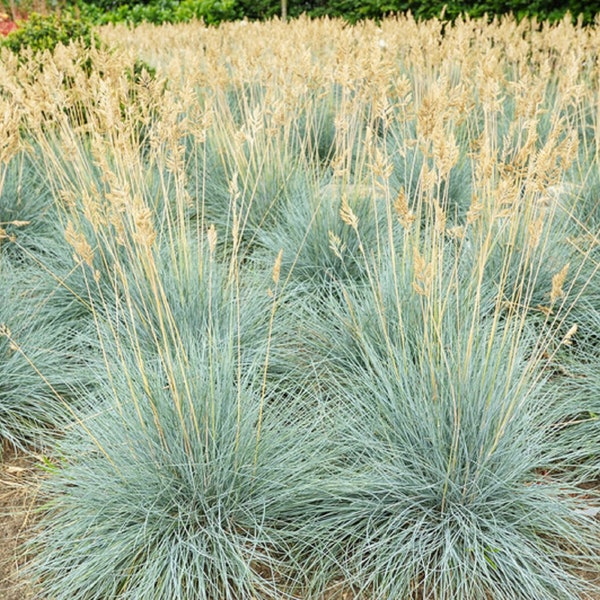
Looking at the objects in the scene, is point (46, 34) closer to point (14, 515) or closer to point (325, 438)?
point (14, 515)

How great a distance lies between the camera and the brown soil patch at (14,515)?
2.17 meters

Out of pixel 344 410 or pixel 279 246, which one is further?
pixel 279 246

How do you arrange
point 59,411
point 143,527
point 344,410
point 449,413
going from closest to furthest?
point 143,527
point 449,413
point 344,410
point 59,411

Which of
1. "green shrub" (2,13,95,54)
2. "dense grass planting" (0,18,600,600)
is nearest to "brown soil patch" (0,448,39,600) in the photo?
"dense grass planting" (0,18,600,600)

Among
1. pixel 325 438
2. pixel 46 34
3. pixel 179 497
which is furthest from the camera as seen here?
pixel 46 34

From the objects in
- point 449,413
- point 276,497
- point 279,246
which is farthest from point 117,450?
point 279,246

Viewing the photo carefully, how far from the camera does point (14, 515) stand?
2.42m

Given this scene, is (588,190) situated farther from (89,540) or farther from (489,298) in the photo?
(89,540)

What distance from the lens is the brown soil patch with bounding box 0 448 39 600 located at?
7.11 ft

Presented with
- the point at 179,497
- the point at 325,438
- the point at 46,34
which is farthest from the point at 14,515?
the point at 46,34

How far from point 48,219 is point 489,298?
2788 millimetres

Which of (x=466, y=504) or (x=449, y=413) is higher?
(x=449, y=413)

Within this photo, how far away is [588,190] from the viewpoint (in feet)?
13.4

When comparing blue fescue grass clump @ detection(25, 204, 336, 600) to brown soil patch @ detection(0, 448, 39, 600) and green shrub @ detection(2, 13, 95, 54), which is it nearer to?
brown soil patch @ detection(0, 448, 39, 600)
